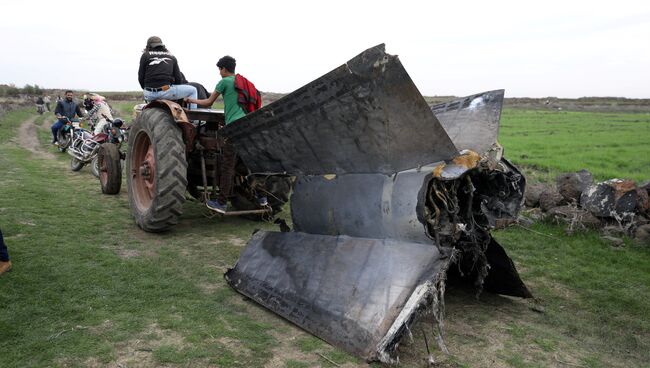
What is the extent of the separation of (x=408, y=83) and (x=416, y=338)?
1.67m

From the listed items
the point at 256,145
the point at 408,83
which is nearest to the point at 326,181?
the point at 256,145

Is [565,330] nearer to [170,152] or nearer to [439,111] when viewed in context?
[439,111]

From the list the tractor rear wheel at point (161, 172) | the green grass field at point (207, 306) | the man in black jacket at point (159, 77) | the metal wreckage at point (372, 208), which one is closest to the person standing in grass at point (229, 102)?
the tractor rear wheel at point (161, 172)

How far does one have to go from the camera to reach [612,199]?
662cm

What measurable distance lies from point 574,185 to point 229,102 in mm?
5009

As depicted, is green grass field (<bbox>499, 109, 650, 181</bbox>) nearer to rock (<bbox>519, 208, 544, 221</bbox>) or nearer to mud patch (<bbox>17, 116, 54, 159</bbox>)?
rock (<bbox>519, 208, 544, 221</bbox>)

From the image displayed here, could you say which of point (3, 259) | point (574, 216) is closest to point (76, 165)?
point (3, 259)

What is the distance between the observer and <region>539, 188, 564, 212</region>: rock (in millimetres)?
7305

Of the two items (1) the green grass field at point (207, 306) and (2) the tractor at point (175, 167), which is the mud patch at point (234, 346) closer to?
(1) the green grass field at point (207, 306)

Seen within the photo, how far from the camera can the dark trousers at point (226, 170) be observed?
5176 mm

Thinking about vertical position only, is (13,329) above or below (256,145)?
below

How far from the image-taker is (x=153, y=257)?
487 cm

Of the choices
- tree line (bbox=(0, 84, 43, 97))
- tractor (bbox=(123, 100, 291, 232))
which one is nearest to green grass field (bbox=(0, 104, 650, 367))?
tractor (bbox=(123, 100, 291, 232))

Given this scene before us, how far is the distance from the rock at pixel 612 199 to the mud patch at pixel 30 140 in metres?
11.5
